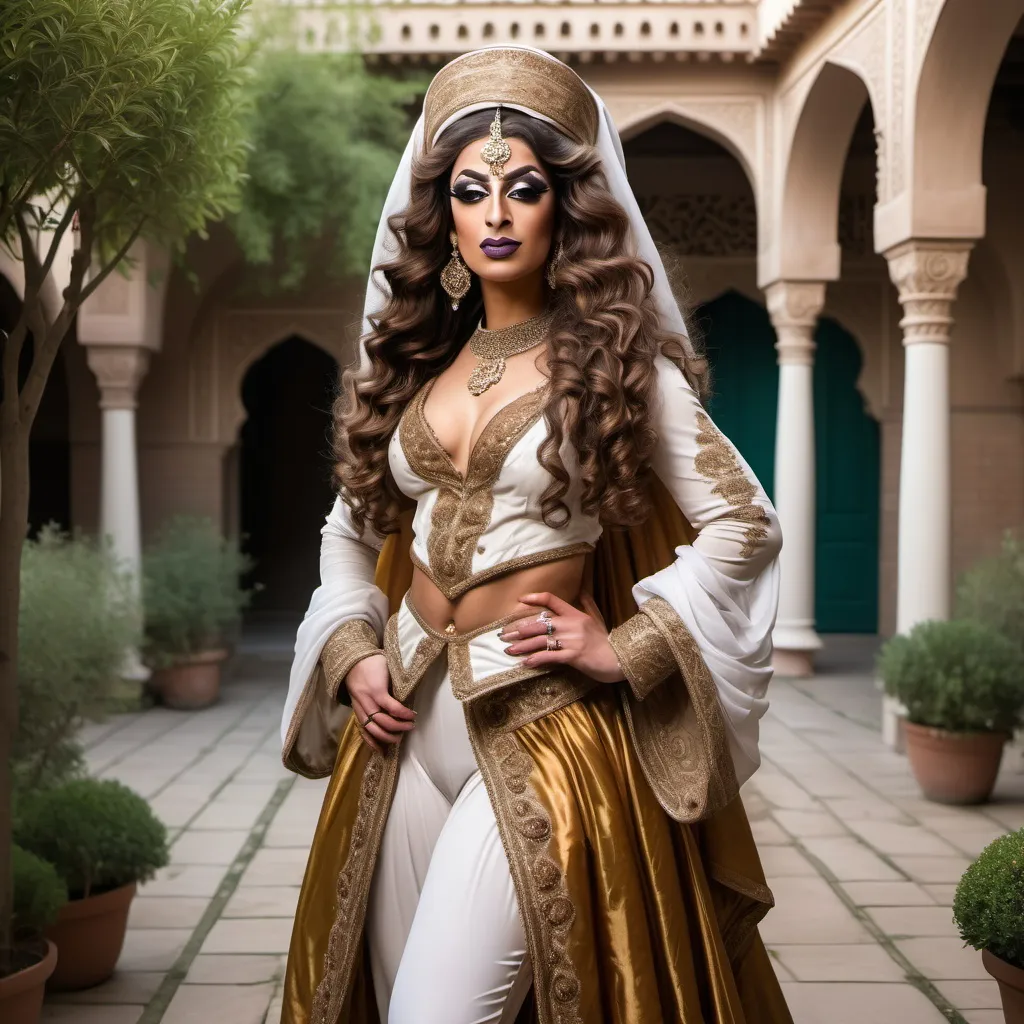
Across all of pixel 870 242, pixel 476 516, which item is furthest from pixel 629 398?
pixel 870 242

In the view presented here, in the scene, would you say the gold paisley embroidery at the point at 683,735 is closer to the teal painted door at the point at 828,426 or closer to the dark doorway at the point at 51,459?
the teal painted door at the point at 828,426

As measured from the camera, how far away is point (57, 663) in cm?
425

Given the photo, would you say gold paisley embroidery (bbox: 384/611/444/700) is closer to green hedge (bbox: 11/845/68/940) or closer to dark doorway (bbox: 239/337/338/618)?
green hedge (bbox: 11/845/68/940)

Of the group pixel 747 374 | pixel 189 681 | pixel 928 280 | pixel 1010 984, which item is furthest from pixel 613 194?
pixel 747 374

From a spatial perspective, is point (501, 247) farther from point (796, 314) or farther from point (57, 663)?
point (796, 314)

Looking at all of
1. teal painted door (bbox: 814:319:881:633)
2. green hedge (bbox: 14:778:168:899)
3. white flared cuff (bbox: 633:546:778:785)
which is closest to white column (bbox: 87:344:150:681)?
green hedge (bbox: 14:778:168:899)

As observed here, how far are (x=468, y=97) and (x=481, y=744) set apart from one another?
907mm

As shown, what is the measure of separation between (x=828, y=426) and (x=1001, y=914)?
8210 millimetres

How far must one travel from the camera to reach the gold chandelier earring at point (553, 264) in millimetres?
1847

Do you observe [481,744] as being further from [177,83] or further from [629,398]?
[177,83]

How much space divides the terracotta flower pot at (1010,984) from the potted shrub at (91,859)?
2.09 m

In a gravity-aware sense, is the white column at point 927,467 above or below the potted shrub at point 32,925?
above

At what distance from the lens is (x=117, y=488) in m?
7.84

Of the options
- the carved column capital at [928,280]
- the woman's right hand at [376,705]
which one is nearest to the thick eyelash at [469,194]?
the woman's right hand at [376,705]
